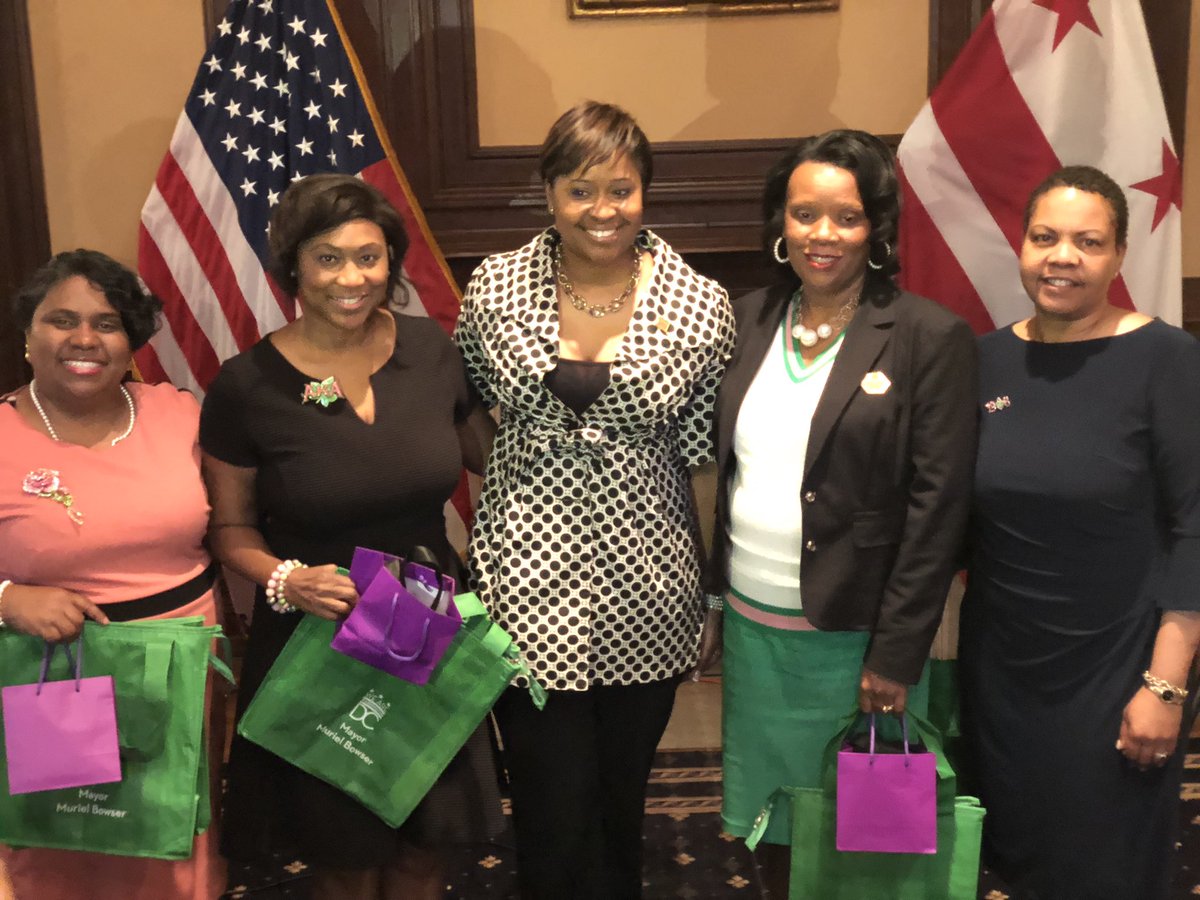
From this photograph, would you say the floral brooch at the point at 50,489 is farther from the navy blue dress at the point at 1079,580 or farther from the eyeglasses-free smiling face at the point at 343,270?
the navy blue dress at the point at 1079,580

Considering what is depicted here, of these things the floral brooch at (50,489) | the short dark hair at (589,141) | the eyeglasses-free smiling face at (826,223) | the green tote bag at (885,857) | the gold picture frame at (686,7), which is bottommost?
the green tote bag at (885,857)

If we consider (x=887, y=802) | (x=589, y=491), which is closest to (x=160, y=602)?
(x=589, y=491)

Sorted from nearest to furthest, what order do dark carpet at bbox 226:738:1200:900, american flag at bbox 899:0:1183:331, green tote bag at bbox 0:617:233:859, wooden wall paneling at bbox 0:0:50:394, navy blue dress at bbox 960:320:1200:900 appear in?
navy blue dress at bbox 960:320:1200:900, green tote bag at bbox 0:617:233:859, dark carpet at bbox 226:738:1200:900, american flag at bbox 899:0:1183:331, wooden wall paneling at bbox 0:0:50:394

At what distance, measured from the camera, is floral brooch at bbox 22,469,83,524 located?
2.07 meters

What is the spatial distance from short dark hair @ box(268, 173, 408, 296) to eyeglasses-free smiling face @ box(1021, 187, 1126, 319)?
118 centimetres

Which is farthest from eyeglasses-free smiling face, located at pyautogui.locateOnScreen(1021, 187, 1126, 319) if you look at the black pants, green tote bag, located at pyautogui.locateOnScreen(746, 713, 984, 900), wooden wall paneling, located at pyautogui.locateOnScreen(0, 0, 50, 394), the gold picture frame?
wooden wall paneling, located at pyautogui.locateOnScreen(0, 0, 50, 394)

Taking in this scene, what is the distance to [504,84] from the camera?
3555 millimetres

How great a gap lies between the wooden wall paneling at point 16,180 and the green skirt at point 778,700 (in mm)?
2393

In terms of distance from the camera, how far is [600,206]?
215cm

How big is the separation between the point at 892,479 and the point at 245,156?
2154mm

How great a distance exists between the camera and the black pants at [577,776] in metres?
2.24

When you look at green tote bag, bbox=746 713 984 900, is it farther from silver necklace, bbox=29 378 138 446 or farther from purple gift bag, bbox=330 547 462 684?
silver necklace, bbox=29 378 138 446

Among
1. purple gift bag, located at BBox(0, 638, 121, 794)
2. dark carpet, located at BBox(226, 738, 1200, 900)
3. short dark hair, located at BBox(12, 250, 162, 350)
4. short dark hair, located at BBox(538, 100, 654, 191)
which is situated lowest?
dark carpet, located at BBox(226, 738, 1200, 900)

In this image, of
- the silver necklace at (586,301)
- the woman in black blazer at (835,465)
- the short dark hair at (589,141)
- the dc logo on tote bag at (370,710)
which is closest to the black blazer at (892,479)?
the woman in black blazer at (835,465)
